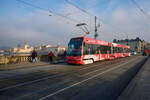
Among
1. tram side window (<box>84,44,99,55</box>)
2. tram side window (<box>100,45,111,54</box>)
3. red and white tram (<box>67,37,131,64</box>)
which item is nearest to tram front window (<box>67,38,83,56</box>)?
red and white tram (<box>67,37,131,64</box>)

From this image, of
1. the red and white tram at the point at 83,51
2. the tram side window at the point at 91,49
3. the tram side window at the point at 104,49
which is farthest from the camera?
the tram side window at the point at 104,49

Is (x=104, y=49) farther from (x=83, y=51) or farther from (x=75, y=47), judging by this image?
(x=75, y=47)

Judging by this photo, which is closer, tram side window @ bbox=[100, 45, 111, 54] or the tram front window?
the tram front window

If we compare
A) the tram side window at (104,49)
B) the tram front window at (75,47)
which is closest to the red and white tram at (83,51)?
the tram front window at (75,47)

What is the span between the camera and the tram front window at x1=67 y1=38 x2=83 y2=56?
14.6m

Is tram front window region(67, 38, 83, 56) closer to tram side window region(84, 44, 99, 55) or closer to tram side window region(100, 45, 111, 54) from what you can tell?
tram side window region(84, 44, 99, 55)

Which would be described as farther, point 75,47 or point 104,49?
point 104,49

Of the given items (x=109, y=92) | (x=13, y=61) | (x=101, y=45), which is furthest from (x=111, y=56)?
(x=109, y=92)

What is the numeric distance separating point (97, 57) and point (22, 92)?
1307cm

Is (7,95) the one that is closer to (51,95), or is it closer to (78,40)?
(51,95)

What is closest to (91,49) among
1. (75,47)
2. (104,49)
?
(75,47)

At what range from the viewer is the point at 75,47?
14969 millimetres

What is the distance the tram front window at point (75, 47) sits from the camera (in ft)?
47.9

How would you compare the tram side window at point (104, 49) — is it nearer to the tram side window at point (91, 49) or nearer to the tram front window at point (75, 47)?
the tram side window at point (91, 49)
